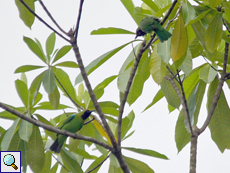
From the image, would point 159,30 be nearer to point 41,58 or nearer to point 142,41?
point 142,41

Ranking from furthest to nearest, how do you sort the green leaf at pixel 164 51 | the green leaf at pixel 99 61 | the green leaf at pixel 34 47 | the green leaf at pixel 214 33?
1. the green leaf at pixel 34 47
2. the green leaf at pixel 99 61
3. the green leaf at pixel 214 33
4. the green leaf at pixel 164 51

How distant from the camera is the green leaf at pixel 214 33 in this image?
8.57 feet

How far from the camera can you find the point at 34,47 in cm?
305

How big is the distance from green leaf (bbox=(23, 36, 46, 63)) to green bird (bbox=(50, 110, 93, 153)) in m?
0.70

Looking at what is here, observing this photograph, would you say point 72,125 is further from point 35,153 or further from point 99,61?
point 99,61

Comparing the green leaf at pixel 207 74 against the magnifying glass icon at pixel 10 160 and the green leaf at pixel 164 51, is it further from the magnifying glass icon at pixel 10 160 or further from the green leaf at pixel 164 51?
the magnifying glass icon at pixel 10 160

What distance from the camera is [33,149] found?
3.11m

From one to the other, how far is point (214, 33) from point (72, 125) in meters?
1.71

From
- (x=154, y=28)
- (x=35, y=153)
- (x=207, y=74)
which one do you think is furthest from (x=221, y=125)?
(x=35, y=153)

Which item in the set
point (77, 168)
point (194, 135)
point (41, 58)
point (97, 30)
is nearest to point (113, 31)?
point (97, 30)

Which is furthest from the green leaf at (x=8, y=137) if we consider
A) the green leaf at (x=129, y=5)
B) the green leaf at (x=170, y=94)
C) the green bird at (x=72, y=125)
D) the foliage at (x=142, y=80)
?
the green leaf at (x=129, y=5)

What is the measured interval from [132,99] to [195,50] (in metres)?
0.86

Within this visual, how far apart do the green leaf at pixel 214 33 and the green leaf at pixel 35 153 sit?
6.36 ft

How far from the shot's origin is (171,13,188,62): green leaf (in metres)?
2.59
